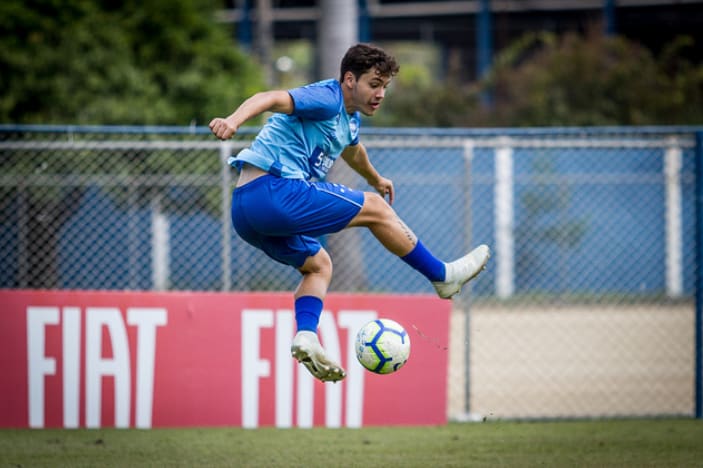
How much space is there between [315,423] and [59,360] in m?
1.97

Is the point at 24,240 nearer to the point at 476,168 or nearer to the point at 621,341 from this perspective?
the point at 621,341

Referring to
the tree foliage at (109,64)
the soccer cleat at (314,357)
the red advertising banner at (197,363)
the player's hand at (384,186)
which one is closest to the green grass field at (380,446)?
the red advertising banner at (197,363)

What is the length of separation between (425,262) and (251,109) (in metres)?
1.51

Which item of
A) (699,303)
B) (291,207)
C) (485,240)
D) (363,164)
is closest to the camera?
(291,207)

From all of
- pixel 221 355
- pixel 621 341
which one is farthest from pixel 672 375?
pixel 221 355

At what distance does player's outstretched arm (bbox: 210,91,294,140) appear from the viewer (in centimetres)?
437

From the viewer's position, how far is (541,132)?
710 centimetres

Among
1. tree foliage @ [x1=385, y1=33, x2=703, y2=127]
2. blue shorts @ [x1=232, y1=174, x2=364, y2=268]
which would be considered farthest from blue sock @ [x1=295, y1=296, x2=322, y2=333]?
tree foliage @ [x1=385, y1=33, x2=703, y2=127]

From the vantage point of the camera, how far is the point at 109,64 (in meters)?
12.7

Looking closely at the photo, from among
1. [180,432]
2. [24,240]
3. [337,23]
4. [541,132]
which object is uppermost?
[337,23]

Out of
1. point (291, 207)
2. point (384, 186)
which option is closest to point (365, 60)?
point (291, 207)

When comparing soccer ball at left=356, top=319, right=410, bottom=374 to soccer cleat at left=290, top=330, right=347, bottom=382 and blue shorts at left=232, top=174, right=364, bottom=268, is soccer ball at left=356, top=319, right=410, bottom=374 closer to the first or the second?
soccer cleat at left=290, top=330, right=347, bottom=382

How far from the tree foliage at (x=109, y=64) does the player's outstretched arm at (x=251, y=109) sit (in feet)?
26.8

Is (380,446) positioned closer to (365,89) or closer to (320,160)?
(320,160)
